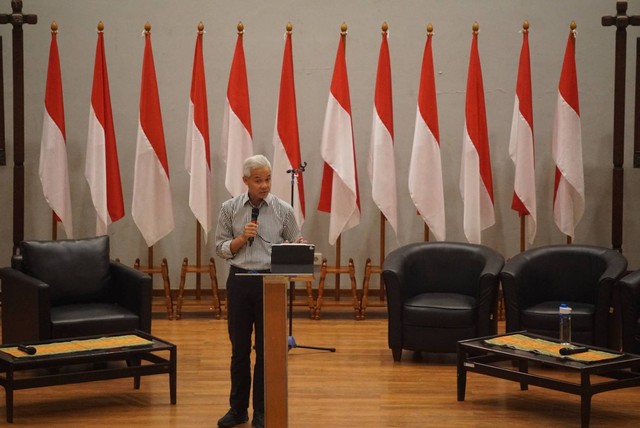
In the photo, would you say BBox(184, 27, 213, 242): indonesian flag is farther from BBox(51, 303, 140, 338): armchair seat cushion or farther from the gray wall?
BBox(51, 303, 140, 338): armchair seat cushion

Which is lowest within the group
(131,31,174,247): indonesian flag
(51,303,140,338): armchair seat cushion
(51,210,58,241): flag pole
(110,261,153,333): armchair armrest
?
(51,303,140,338): armchair seat cushion

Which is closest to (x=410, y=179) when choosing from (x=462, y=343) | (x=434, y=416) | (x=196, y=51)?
(x=196, y=51)

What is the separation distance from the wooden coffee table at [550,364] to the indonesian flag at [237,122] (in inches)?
107

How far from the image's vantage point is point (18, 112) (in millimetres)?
7512

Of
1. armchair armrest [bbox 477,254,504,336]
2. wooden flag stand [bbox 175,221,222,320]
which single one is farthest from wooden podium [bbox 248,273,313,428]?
wooden flag stand [bbox 175,221,222,320]

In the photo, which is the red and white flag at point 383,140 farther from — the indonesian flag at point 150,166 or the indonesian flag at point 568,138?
the indonesian flag at point 150,166

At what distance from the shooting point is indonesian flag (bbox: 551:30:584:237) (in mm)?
7559

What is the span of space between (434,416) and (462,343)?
52 centimetres

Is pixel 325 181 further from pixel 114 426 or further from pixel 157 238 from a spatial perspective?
pixel 114 426

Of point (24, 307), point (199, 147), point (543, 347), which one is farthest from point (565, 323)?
point (199, 147)

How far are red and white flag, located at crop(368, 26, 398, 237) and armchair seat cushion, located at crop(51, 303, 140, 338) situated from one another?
2.47 meters

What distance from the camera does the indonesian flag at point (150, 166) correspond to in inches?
302

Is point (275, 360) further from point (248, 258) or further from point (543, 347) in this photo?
point (543, 347)

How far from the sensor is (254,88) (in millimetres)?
8297
